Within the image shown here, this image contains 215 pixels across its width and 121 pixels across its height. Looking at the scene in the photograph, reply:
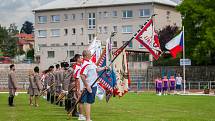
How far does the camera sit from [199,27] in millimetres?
65438

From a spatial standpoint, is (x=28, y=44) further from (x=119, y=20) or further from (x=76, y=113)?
(x=76, y=113)

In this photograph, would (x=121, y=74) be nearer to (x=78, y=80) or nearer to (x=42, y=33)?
(x=78, y=80)

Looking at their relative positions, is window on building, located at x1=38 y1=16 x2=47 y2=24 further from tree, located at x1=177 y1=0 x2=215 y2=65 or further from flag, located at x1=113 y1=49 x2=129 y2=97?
flag, located at x1=113 y1=49 x2=129 y2=97

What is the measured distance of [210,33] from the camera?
201 feet

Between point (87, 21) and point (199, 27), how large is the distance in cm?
4288

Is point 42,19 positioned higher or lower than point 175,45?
higher

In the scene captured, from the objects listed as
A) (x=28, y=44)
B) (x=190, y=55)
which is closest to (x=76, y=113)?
(x=190, y=55)

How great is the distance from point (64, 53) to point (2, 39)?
2099 inches

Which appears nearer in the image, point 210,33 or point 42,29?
point 210,33

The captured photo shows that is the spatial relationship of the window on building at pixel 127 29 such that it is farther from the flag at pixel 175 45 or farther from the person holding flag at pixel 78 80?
the person holding flag at pixel 78 80

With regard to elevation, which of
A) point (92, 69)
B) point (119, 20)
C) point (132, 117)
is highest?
point (119, 20)

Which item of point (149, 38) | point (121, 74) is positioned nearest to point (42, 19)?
point (121, 74)

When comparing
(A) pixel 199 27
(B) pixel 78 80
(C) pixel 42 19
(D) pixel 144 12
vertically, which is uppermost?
(D) pixel 144 12

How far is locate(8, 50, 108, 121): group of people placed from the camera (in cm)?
1648
